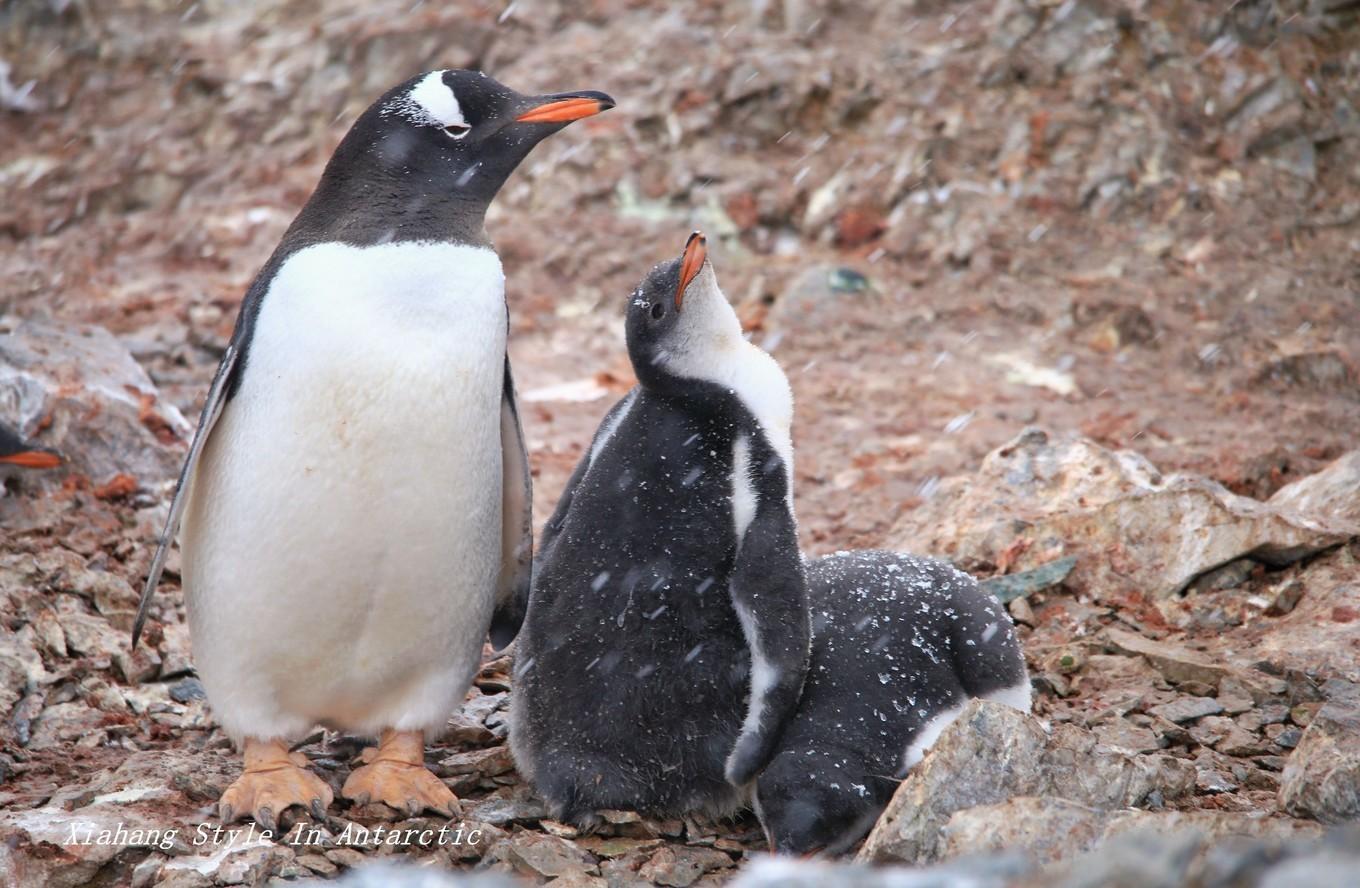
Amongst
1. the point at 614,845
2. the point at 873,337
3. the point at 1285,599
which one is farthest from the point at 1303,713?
the point at 873,337

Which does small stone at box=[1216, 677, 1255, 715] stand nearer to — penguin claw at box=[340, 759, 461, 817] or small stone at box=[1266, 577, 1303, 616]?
small stone at box=[1266, 577, 1303, 616]

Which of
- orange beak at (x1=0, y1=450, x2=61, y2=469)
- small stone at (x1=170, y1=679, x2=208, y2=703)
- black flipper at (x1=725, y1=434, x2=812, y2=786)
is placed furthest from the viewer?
orange beak at (x1=0, y1=450, x2=61, y2=469)

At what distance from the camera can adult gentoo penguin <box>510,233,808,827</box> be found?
323cm

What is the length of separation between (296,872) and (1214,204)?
6.69 meters

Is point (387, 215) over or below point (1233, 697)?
over

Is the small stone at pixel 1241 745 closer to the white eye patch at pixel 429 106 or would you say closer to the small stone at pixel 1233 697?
the small stone at pixel 1233 697

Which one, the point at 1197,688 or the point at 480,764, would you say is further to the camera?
the point at 1197,688

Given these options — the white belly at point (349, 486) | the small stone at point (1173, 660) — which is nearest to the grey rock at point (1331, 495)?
the small stone at point (1173, 660)

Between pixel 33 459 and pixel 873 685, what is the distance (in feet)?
10.2

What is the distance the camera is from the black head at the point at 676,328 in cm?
338

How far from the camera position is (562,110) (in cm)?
352

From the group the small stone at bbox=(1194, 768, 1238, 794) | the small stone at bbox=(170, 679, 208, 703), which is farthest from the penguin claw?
the small stone at bbox=(1194, 768, 1238, 794)

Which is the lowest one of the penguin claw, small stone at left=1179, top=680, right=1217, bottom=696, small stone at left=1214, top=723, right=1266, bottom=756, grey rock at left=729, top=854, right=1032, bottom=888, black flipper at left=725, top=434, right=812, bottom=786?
small stone at left=1179, top=680, right=1217, bottom=696

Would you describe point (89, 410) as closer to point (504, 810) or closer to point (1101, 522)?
point (504, 810)
